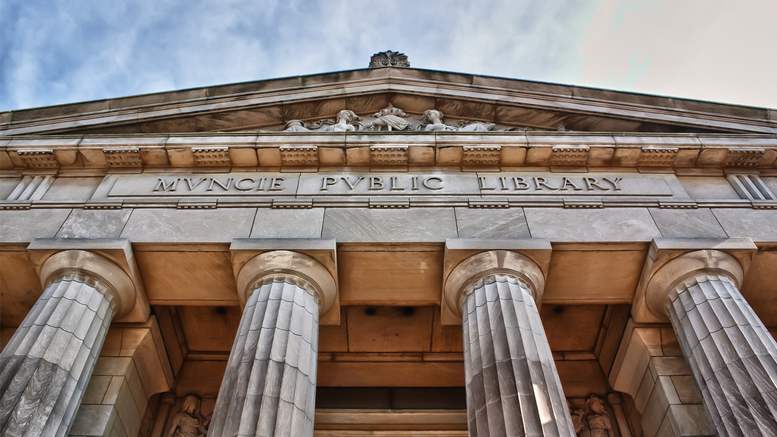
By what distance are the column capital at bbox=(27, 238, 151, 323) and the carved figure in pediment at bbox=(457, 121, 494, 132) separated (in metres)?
8.19

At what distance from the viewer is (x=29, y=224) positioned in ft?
40.0

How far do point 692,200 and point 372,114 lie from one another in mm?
8349

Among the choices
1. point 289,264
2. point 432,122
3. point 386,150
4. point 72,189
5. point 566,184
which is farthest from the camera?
point 432,122

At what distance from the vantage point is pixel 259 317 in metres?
10.1

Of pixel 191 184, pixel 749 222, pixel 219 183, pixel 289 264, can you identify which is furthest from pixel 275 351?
pixel 749 222

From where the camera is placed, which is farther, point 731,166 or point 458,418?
point 731,166

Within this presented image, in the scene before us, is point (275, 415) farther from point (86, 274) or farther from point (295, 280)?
point (86, 274)

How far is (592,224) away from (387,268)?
433 centimetres

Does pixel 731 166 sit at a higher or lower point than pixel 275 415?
higher

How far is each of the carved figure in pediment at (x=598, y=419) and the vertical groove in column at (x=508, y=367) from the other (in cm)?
388

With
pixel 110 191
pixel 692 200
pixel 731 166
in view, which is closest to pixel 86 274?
pixel 110 191

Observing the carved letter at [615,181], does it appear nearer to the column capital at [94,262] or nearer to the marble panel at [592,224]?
the marble panel at [592,224]

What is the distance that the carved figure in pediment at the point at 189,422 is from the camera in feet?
41.1

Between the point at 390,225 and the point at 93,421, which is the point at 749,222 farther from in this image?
the point at 93,421
